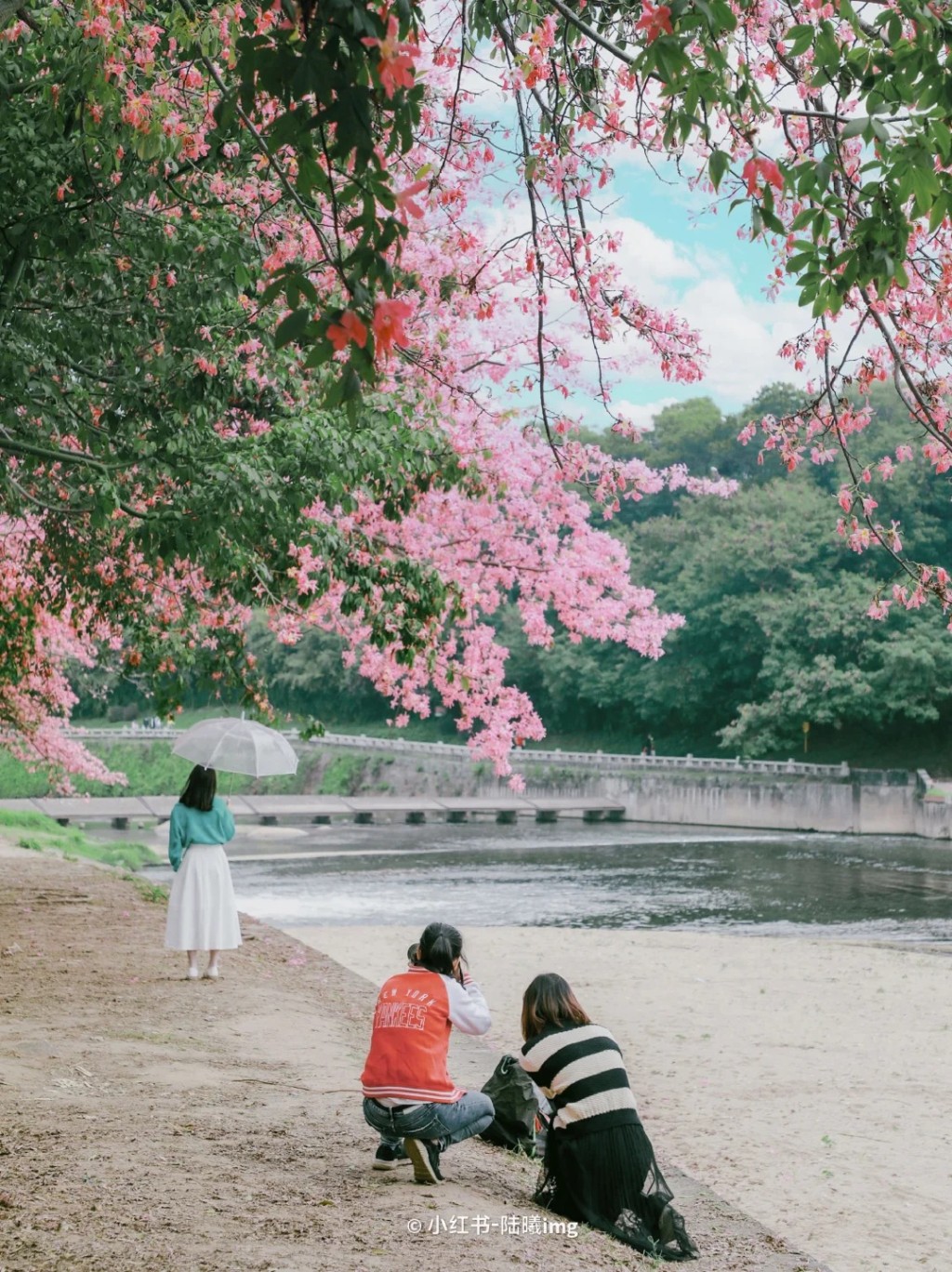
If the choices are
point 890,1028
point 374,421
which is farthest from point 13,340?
point 890,1028

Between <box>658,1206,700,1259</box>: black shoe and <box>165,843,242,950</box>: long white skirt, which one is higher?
<box>165,843,242,950</box>: long white skirt

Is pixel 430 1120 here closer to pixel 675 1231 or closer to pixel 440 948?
pixel 440 948

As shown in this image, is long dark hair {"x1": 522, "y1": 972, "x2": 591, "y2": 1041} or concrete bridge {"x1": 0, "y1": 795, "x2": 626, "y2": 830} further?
concrete bridge {"x1": 0, "y1": 795, "x2": 626, "y2": 830}

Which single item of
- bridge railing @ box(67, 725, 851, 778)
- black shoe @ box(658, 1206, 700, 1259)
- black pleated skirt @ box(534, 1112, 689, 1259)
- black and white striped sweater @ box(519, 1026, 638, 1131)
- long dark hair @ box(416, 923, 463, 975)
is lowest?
black shoe @ box(658, 1206, 700, 1259)

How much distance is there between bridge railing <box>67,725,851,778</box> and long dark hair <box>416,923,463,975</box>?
30.5m

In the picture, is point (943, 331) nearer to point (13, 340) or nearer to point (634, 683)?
point (13, 340)

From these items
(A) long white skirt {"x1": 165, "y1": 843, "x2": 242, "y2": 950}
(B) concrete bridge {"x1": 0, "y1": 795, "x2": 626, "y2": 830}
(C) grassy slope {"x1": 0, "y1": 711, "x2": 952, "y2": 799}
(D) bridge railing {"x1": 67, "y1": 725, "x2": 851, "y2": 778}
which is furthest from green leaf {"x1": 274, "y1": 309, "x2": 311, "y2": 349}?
(C) grassy slope {"x1": 0, "y1": 711, "x2": 952, "y2": 799}

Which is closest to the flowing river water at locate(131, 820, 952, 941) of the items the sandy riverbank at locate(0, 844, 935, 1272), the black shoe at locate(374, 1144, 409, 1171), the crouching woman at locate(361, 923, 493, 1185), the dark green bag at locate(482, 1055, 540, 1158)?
the sandy riverbank at locate(0, 844, 935, 1272)

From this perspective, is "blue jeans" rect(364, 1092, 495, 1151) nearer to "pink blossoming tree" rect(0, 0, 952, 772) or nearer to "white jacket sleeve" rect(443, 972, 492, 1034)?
"white jacket sleeve" rect(443, 972, 492, 1034)

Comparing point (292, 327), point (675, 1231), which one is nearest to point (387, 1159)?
→ point (675, 1231)

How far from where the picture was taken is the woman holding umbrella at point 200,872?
8.45m

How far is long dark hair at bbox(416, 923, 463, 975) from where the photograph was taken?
4.71m

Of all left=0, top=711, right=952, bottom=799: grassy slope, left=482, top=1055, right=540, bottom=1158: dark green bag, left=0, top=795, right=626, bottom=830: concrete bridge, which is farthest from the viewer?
left=0, top=711, right=952, bottom=799: grassy slope

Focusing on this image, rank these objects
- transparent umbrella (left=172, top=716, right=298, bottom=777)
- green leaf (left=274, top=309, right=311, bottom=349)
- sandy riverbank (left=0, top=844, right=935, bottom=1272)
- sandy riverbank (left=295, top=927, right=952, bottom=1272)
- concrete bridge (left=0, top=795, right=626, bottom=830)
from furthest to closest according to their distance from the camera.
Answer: concrete bridge (left=0, top=795, right=626, bottom=830), transparent umbrella (left=172, top=716, right=298, bottom=777), sandy riverbank (left=295, top=927, right=952, bottom=1272), sandy riverbank (left=0, top=844, right=935, bottom=1272), green leaf (left=274, top=309, right=311, bottom=349)
